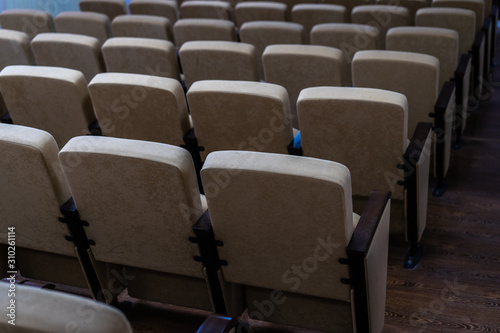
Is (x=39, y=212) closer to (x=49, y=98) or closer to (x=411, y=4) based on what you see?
(x=49, y=98)

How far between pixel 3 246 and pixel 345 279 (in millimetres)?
399

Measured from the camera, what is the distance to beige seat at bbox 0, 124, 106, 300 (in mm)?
638

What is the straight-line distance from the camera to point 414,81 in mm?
863

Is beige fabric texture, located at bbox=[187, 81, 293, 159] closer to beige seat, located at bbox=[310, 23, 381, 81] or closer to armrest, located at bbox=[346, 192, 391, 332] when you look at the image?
armrest, located at bbox=[346, 192, 391, 332]

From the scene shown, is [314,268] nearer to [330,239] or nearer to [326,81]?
[330,239]

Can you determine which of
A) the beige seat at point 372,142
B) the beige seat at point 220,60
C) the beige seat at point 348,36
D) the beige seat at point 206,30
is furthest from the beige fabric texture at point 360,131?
the beige seat at point 206,30

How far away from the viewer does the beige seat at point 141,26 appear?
124 cm

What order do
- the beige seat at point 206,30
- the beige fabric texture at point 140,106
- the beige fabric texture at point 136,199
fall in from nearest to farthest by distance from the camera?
1. the beige fabric texture at point 136,199
2. the beige fabric texture at point 140,106
3. the beige seat at point 206,30

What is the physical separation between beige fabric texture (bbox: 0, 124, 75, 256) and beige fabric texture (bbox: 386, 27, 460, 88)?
22.6 inches

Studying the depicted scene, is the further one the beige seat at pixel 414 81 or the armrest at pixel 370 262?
the beige seat at pixel 414 81

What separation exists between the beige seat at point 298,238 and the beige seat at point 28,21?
0.89 meters

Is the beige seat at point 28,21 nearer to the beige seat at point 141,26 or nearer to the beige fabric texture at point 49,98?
the beige seat at point 141,26

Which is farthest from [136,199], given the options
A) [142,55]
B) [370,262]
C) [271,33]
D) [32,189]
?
[271,33]

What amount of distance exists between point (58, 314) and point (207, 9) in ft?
3.52
